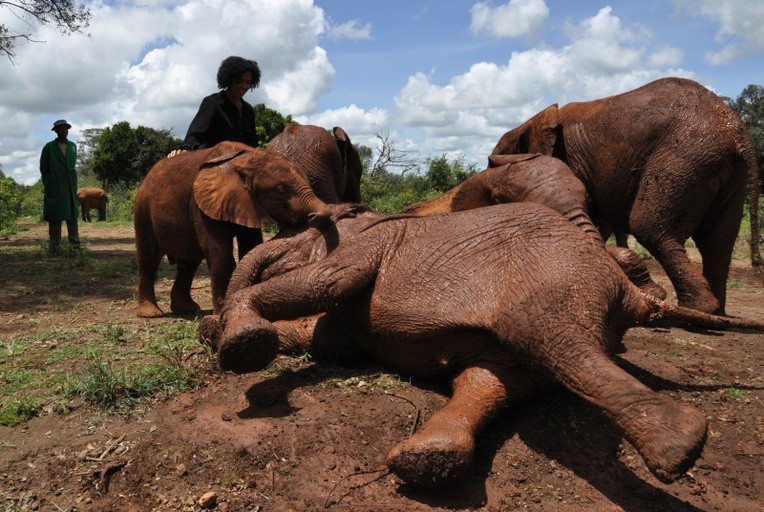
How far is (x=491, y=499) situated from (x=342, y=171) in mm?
4318

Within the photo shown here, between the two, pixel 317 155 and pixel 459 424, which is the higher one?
pixel 317 155

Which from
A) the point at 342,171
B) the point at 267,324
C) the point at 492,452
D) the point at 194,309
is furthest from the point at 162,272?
the point at 492,452

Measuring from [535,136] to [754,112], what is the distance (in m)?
30.6

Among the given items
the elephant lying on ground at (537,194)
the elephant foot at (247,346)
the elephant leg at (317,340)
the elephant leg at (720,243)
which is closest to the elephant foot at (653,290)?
the elephant lying on ground at (537,194)

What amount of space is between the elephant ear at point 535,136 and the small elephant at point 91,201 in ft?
67.3

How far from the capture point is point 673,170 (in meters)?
6.15

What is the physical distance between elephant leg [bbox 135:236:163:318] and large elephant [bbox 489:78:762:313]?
387cm

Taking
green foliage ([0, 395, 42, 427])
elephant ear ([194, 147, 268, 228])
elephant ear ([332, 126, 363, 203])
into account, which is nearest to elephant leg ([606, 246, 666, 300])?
elephant ear ([194, 147, 268, 228])

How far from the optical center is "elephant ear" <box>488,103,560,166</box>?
23.0 feet

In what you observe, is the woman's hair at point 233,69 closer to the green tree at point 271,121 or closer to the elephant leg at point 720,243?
the elephant leg at point 720,243

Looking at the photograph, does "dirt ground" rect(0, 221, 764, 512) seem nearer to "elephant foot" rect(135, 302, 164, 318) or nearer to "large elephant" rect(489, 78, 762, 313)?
"large elephant" rect(489, 78, 762, 313)

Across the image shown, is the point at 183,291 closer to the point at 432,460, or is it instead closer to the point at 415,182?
the point at 432,460

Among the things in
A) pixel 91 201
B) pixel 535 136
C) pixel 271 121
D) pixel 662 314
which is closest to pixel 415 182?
pixel 271 121

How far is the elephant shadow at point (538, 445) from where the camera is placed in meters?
3.28
